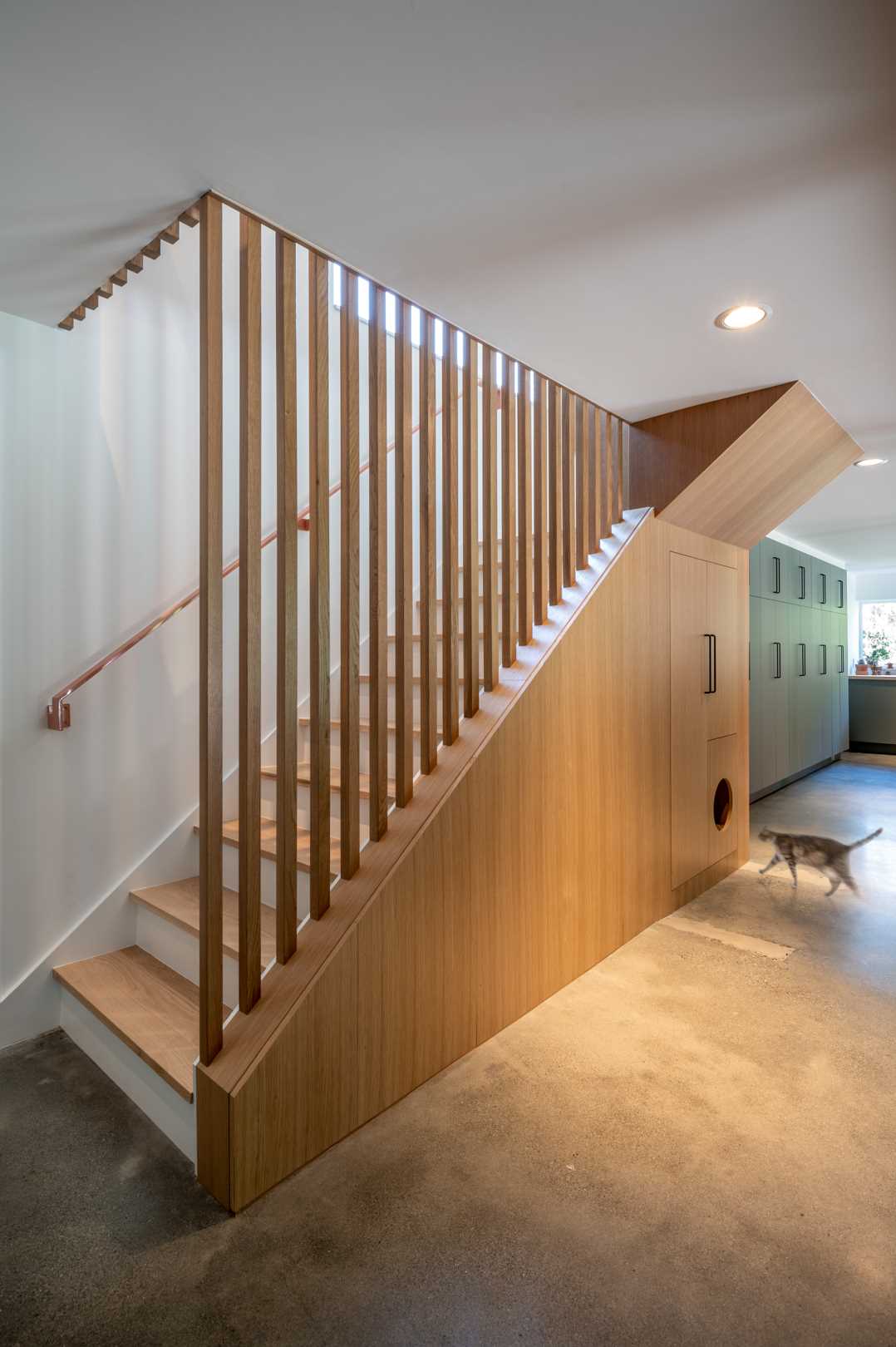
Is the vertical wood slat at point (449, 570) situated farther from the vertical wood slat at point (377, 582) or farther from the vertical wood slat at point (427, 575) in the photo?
the vertical wood slat at point (377, 582)

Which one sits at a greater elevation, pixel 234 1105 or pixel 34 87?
pixel 34 87

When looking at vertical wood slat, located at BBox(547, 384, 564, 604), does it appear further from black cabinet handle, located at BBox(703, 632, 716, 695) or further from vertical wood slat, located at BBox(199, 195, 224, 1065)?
vertical wood slat, located at BBox(199, 195, 224, 1065)

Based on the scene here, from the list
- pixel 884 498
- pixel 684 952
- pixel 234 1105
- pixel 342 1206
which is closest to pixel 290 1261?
pixel 342 1206

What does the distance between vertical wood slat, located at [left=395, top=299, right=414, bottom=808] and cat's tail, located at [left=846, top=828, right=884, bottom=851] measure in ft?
12.1

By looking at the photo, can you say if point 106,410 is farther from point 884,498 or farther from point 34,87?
point 884,498

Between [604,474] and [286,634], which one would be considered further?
[604,474]

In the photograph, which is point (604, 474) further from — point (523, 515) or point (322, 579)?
point (322, 579)

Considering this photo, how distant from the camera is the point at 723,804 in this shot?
154 inches


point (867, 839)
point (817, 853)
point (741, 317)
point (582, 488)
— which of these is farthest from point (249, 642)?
point (867, 839)

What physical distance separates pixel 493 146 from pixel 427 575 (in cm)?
106

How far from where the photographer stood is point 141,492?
2535 mm

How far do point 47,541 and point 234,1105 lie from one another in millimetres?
1813

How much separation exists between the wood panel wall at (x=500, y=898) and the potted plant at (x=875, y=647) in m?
7.97

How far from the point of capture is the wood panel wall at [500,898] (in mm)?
1635
